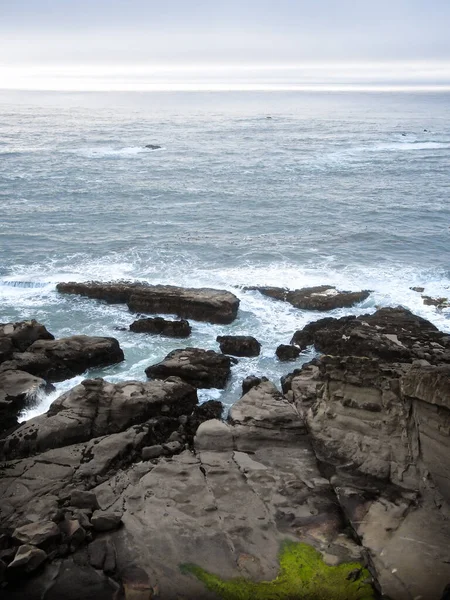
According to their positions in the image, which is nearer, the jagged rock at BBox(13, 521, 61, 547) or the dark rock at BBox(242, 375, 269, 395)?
the jagged rock at BBox(13, 521, 61, 547)

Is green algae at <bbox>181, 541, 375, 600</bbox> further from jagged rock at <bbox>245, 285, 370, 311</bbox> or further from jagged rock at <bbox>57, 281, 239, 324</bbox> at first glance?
jagged rock at <bbox>245, 285, 370, 311</bbox>

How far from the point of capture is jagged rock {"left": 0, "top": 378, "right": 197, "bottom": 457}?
47.7 ft

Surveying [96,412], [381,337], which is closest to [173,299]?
[381,337]

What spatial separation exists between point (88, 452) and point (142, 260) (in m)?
17.9

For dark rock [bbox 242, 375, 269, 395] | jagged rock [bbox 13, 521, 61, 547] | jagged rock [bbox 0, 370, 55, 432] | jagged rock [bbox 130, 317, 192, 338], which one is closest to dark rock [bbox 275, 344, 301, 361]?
dark rock [bbox 242, 375, 269, 395]

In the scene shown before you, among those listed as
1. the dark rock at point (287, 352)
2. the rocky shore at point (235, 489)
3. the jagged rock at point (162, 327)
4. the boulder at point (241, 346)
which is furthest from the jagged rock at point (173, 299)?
the rocky shore at point (235, 489)

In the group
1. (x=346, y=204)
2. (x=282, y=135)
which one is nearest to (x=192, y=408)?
(x=346, y=204)

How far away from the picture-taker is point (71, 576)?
10.1 meters

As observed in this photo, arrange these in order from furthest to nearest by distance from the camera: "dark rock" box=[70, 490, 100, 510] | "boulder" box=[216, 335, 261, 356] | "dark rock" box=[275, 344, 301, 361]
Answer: "boulder" box=[216, 335, 261, 356] → "dark rock" box=[275, 344, 301, 361] → "dark rock" box=[70, 490, 100, 510]

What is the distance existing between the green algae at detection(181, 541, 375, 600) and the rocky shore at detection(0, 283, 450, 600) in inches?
0.9

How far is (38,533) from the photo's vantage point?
10578 millimetres

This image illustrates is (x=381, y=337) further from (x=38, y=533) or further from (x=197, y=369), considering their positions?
(x=38, y=533)

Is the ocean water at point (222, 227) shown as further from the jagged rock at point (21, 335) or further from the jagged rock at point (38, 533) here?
the jagged rock at point (38, 533)

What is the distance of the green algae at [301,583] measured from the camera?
9.98 metres
